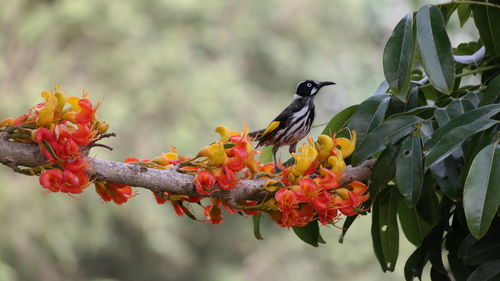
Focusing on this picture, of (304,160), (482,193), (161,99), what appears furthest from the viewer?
(161,99)

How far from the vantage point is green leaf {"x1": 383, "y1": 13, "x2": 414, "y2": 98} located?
1513mm

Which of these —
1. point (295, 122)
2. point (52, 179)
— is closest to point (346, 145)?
point (52, 179)

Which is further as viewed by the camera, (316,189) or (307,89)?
(307,89)

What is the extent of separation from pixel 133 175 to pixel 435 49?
65cm

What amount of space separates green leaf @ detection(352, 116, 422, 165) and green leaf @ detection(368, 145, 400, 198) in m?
0.02

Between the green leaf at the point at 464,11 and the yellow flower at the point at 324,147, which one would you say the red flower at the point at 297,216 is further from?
the green leaf at the point at 464,11

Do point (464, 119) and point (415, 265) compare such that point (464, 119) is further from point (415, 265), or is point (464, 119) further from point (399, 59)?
point (415, 265)

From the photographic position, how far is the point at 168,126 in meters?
9.01

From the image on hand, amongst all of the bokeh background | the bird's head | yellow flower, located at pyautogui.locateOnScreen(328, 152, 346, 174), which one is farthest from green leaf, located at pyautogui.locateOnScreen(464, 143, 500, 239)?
the bokeh background

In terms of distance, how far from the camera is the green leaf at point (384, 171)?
1.54 m

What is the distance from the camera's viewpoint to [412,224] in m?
1.97

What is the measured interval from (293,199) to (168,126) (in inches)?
301

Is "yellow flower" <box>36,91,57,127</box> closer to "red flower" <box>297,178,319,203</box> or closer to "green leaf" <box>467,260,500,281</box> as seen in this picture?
"red flower" <box>297,178,319,203</box>

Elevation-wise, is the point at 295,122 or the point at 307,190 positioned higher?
the point at 295,122
